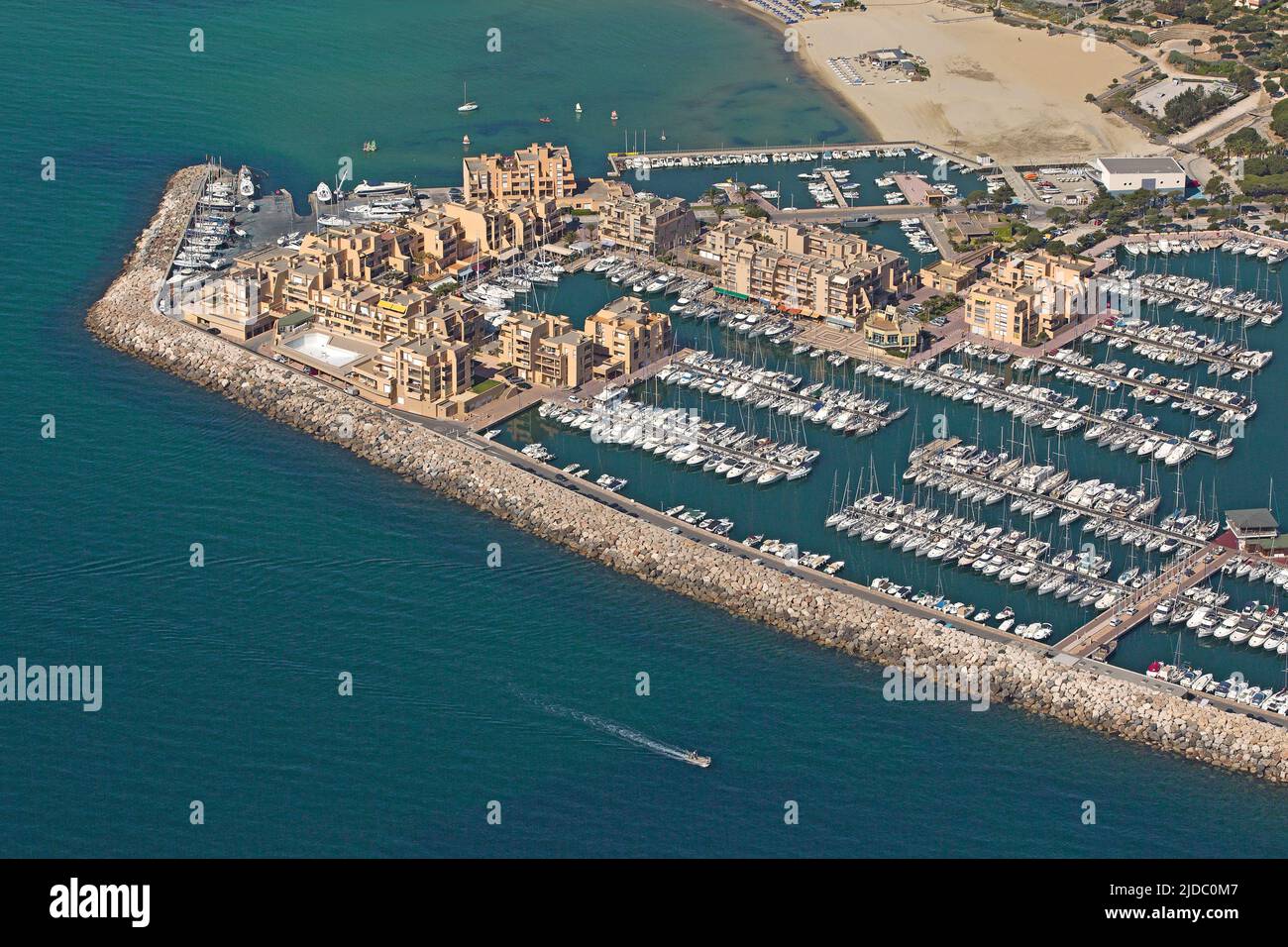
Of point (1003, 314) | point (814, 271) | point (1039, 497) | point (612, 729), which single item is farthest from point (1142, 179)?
point (612, 729)

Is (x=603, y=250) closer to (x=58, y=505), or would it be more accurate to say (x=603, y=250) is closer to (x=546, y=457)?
(x=546, y=457)

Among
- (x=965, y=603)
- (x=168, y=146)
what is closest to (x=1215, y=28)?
(x=168, y=146)

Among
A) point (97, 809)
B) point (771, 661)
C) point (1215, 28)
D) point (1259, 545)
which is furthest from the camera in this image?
point (1215, 28)

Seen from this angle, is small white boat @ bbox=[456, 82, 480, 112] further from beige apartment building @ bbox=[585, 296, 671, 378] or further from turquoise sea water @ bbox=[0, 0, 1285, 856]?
beige apartment building @ bbox=[585, 296, 671, 378]

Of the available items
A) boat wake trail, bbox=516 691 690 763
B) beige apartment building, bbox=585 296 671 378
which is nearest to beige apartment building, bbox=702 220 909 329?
beige apartment building, bbox=585 296 671 378

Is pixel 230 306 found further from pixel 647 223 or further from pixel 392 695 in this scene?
pixel 392 695

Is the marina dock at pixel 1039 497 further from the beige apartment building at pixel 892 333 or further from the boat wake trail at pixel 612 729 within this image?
the boat wake trail at pixel 612 729

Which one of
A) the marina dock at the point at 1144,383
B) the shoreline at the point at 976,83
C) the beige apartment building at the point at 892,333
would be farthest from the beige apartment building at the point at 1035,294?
the shoreline at the point at 976,83
